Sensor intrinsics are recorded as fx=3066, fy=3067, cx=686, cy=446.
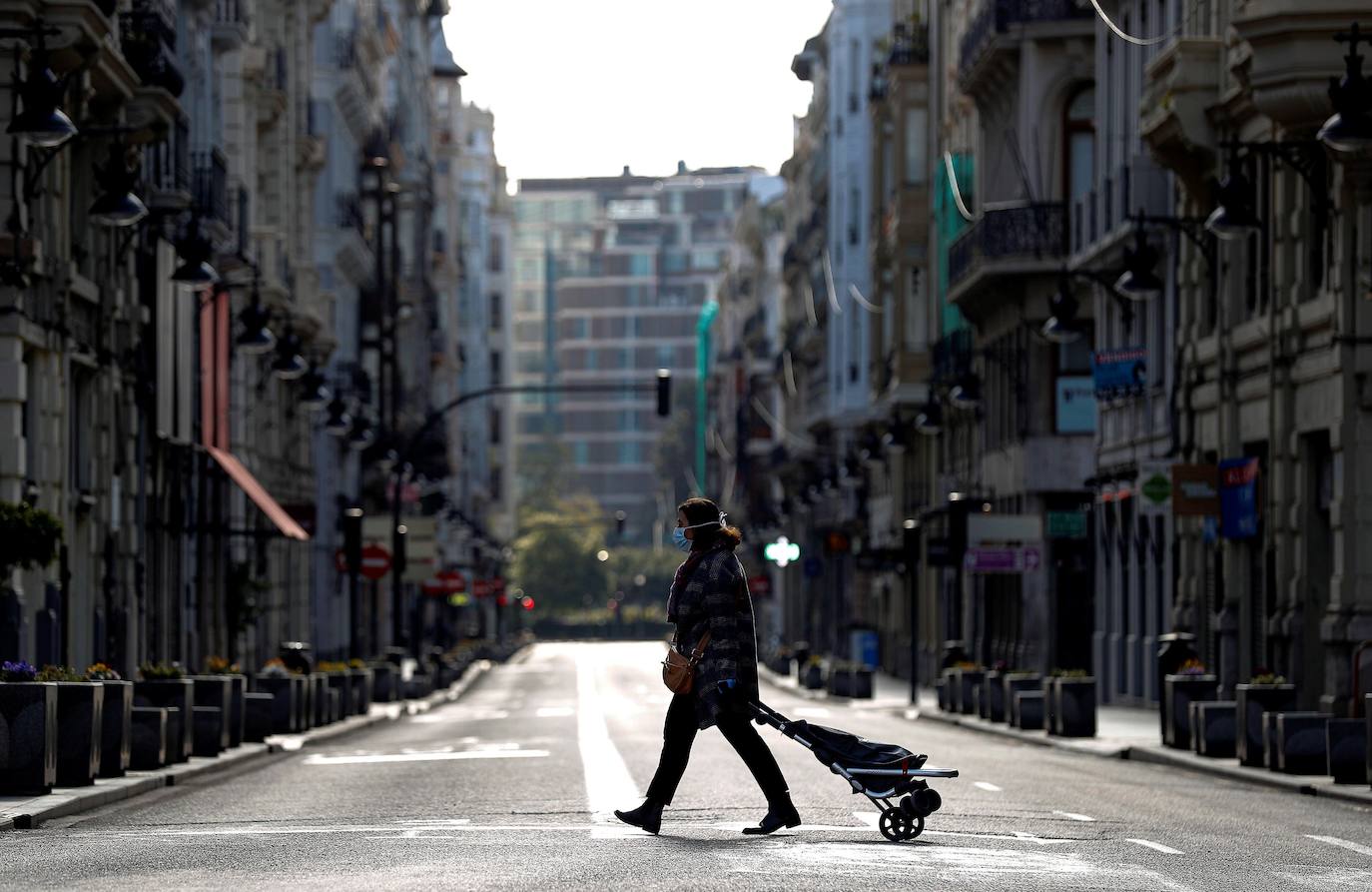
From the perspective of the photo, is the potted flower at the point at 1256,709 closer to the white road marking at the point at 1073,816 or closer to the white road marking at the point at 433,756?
the white road marking at the point at 433,756

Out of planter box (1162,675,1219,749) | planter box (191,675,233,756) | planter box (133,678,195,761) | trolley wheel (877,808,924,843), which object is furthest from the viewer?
planter box (1162,675,1219,749)

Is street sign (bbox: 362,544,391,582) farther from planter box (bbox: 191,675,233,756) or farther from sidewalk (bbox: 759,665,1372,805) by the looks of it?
planter box (bbox: 191,675,233,756)

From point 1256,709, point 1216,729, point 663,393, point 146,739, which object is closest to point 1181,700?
point 1216,729

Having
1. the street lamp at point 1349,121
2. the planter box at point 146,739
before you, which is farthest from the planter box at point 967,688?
the planter box at point 146,739

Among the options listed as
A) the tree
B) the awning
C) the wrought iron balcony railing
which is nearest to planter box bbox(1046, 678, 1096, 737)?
the awning

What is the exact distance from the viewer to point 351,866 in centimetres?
1498

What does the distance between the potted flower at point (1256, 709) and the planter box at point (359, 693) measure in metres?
20.0

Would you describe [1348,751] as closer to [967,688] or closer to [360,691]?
[967,688]

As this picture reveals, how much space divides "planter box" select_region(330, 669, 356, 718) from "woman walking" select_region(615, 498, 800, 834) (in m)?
26.6

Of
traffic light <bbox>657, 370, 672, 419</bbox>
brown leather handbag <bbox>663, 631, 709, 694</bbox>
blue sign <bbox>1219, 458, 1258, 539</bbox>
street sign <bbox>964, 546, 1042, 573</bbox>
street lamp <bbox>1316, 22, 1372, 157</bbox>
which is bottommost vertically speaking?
brown leather handbag <bbox>663, 631, 709, 694</bbox>

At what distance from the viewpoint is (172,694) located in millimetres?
28609

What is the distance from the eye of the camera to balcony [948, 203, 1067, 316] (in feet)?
185

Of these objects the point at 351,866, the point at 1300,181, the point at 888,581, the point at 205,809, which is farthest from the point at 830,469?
the point at 351,866

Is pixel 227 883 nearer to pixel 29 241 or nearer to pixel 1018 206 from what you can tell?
pixel 29 241
